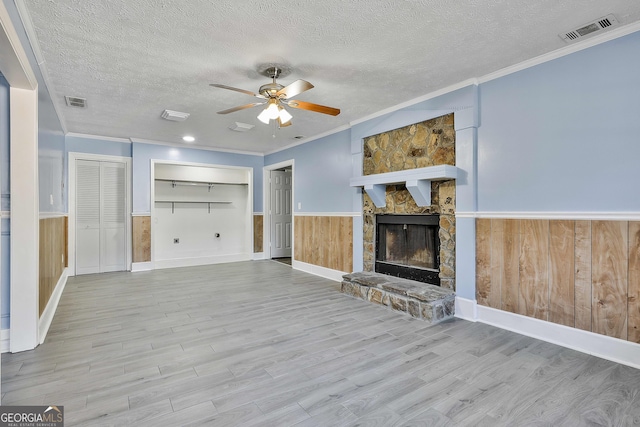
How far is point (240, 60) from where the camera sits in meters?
2.89

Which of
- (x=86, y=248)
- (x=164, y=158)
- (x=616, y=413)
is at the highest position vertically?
(x=164, y=158)

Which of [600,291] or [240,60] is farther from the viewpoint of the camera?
[240,60]

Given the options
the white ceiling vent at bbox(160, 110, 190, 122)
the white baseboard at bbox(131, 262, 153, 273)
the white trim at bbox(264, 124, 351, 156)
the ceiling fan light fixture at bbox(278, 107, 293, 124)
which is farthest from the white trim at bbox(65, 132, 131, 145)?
the ceiling fan light fixture at bbox(278, 107, 293, 124)

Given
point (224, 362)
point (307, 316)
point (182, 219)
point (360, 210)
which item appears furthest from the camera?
point (182, 219)

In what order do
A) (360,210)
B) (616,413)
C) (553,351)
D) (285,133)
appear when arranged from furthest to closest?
(285,133) < (360,210) < (553,351) < (616,413)

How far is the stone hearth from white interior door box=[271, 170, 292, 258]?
352cm

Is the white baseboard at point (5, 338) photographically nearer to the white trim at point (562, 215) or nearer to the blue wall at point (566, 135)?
the white trim at point (562, 215)

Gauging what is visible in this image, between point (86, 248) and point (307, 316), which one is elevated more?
point (86, 248)

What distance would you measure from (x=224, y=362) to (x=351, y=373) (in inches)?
37.1

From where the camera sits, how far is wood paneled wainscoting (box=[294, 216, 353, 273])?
5070 millimetres

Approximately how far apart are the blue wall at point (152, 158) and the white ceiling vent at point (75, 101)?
74.9 inches

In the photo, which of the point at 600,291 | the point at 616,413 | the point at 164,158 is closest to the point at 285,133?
the point at 164,158

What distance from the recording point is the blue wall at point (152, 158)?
6.00 metres

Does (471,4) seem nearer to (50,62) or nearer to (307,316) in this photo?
(307,316)
